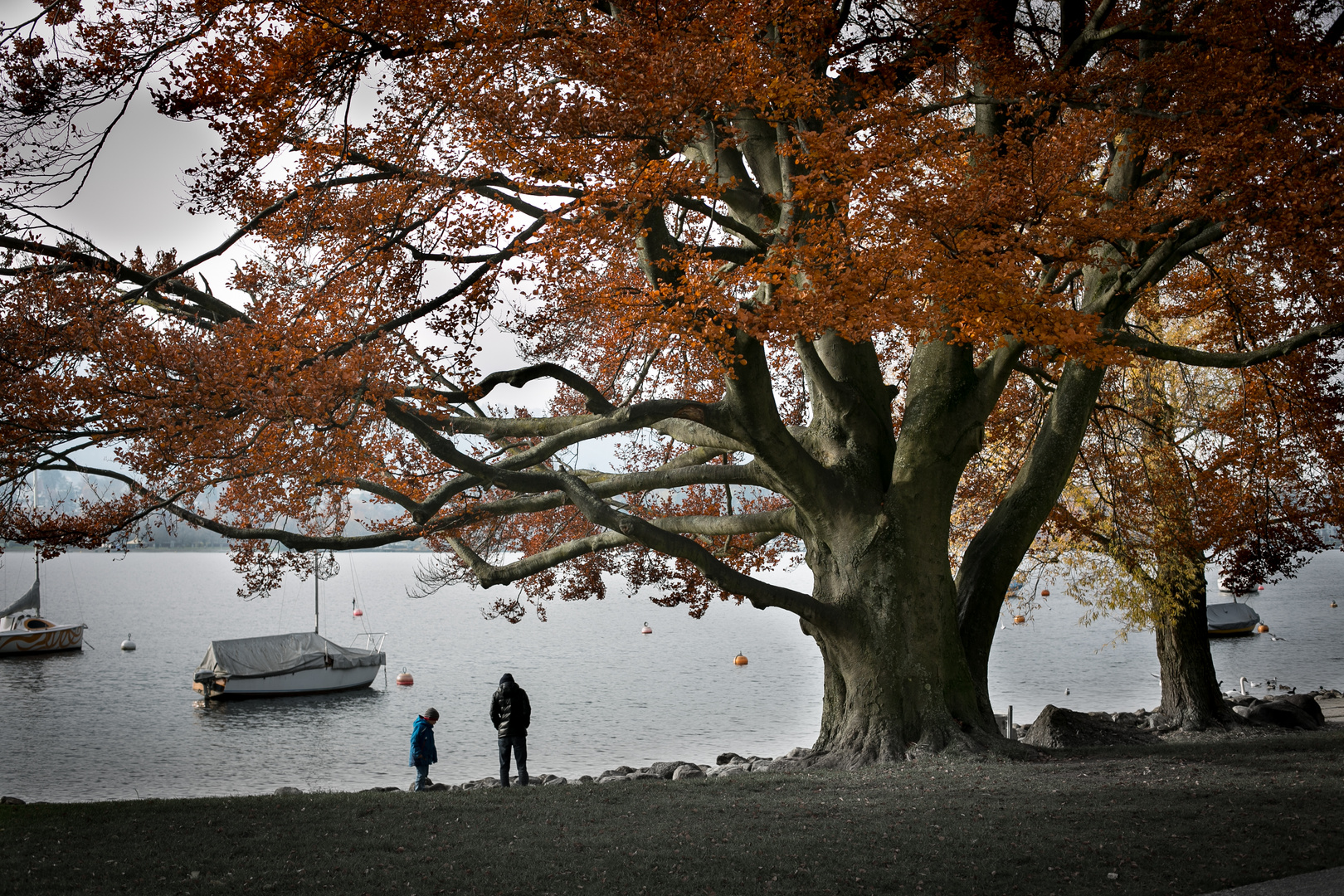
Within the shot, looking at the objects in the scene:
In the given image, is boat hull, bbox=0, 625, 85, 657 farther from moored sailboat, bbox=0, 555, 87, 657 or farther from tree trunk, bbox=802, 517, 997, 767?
tree trunk, bbox=802, 517, 997, 767

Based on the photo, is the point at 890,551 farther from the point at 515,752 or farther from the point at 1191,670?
the point at 1191,670

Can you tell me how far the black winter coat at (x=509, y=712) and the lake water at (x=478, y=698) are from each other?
9108 millimetres

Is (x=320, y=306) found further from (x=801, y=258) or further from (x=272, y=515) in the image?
(x=801, y=258)

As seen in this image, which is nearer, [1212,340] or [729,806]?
[729,806]

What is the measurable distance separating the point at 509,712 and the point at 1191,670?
12.0 metres

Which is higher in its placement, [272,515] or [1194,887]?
[272,515]

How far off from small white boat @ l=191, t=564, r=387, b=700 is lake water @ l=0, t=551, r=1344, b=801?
1.94 feet

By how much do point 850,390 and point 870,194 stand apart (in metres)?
3.54

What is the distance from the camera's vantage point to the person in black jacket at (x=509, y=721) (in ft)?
40.3

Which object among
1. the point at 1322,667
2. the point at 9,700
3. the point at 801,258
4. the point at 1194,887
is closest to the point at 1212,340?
the point at 801,258

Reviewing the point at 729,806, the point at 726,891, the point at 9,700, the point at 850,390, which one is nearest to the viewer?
the point at 726,891

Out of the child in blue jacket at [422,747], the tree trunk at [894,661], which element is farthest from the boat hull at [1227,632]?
the child in blue jacket at [422,747]

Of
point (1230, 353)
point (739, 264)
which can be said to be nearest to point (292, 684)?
point (739, 264)

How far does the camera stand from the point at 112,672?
39.8 meters
